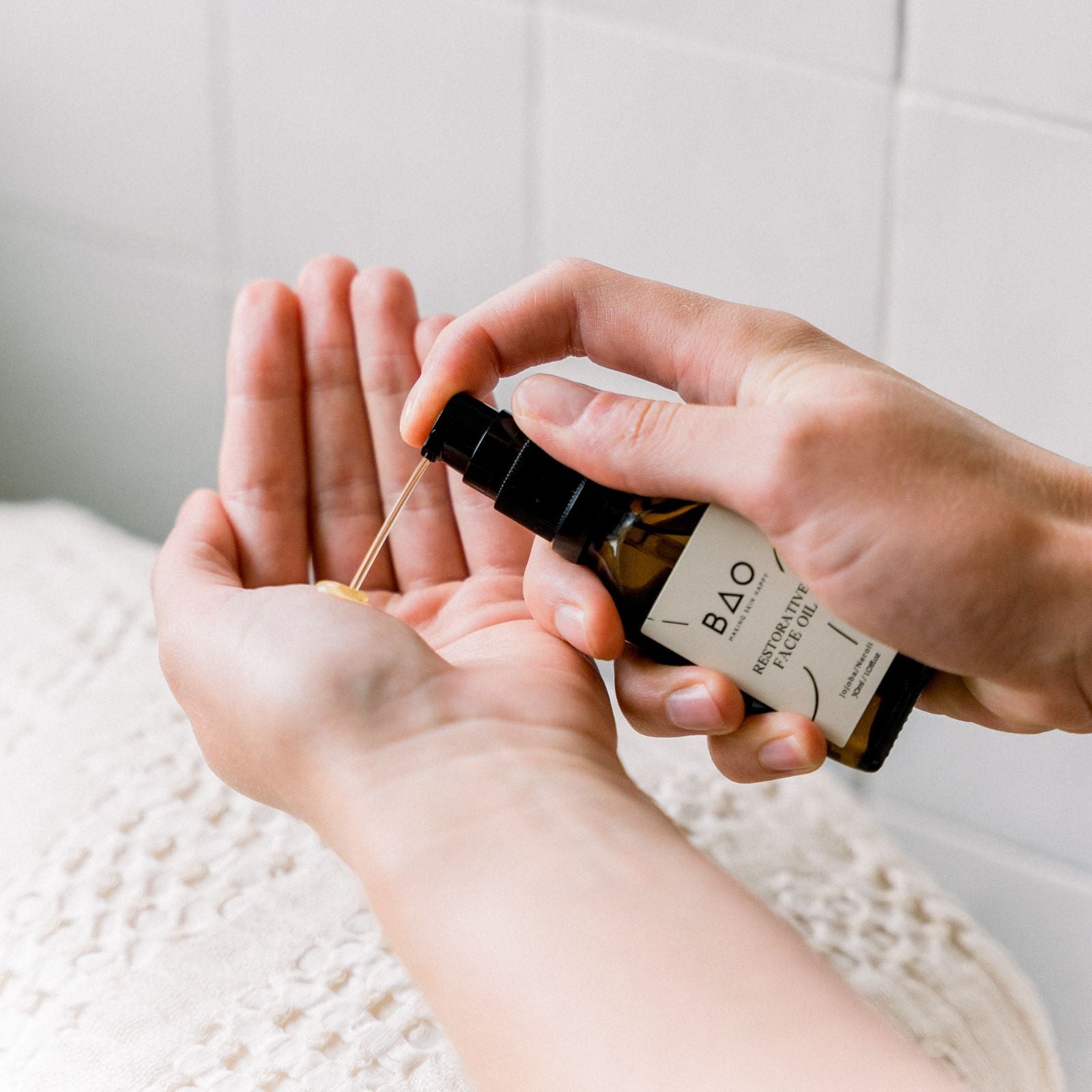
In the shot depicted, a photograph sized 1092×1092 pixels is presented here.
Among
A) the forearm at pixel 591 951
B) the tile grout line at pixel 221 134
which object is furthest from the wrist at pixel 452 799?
the tile grout line at pixel 221 134

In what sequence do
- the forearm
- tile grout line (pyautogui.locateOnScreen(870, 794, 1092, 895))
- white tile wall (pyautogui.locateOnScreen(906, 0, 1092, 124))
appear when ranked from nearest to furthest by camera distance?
the forearm, white tile wall (pyautogui.locateOnScreen(906, 0, 1092, 124)), tile grout line (pyautogui.locateOnScreen(870, 794, 1092, 895))

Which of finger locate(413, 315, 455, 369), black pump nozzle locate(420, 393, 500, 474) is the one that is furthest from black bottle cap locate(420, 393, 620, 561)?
finger locate(413, 315, 455, 369)

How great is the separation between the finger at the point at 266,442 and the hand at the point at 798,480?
7.1 inches

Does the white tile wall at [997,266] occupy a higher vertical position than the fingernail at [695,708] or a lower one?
higher

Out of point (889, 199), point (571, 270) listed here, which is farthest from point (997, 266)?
point (571, 270)

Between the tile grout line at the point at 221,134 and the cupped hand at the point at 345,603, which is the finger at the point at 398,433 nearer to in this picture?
the cupped hand at the point at 345,603

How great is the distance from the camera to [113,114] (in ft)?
3.06

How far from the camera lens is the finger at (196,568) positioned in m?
0.54

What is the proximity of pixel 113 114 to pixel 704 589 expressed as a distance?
2.28ft

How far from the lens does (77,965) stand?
1.82 ft

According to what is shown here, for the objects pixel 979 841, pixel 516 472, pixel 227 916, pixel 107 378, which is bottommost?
pixel 979 841

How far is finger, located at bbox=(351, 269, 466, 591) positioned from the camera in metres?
0.70

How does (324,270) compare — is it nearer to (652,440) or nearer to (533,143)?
(533,143)

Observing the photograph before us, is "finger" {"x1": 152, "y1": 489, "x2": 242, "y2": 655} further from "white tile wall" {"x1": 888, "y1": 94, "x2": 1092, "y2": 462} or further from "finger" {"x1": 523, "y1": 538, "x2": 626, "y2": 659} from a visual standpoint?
"white tile wall" {"x1": 888, "y1": 94, "x2": 1092, "y2": 462}
